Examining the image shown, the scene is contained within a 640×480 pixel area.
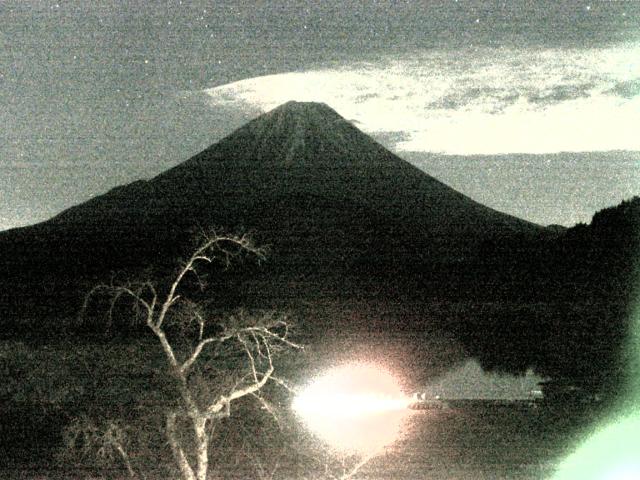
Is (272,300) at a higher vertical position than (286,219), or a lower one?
lower

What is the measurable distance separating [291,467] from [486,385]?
713 inches

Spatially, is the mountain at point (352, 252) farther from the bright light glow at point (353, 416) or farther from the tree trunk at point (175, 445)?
the bright light glow at point (353, 416)

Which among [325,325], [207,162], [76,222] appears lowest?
[325,325]

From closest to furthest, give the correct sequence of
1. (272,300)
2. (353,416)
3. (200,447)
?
(200,447), (353,416), (272,300)

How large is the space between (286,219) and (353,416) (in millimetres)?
83425

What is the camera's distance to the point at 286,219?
99.7 metres

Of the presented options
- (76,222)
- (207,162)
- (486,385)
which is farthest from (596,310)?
(207,162)

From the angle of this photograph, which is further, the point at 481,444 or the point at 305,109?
the point at 305,109

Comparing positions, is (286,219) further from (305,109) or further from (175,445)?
(175,445)

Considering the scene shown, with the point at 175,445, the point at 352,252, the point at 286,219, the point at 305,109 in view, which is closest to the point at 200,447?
the point at 175,445

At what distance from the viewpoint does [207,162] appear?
146 meters

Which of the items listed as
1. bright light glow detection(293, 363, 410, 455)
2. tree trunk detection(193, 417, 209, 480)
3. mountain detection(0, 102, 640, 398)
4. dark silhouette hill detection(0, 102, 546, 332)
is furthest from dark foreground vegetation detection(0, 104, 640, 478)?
bright light glow detection(293, 363, 410, 455)

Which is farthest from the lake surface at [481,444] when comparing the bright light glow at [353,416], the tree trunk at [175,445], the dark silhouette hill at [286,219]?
the dark silhouette hill at [286,219]

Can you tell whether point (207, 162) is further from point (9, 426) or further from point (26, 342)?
point (9, 426)
